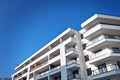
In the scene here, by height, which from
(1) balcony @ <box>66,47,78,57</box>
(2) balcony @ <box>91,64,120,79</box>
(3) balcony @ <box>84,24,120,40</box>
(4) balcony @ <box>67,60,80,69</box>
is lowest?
(2) balcony @ <box>91,64,120,79</box>

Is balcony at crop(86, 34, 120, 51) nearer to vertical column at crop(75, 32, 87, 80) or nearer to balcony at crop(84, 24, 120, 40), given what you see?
balcony at crop(84, 24, 120, 40)

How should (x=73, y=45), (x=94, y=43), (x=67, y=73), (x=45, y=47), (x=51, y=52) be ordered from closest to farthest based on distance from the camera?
(x=94, y=43) → (x=67, y=73) → (x=73, y=45) → (x=51, y=52) → (x=45, y=47)

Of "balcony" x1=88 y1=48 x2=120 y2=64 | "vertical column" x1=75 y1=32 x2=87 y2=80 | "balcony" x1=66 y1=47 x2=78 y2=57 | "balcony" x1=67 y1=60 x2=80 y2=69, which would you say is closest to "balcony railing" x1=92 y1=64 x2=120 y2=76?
"balcony" x1=88 y1=48 x2=120 y2=64

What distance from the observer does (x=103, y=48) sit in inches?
1000

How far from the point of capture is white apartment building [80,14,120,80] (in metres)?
22.6

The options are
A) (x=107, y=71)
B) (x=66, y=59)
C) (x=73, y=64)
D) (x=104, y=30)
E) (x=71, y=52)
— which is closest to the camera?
(x=107, y=71)

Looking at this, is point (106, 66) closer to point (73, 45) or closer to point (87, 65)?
point (87, 65)

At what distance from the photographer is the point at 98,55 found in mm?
24688

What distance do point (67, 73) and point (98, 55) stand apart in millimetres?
7713

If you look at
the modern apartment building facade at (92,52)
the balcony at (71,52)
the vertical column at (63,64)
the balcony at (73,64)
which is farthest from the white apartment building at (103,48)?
the vertical column at (63,64)

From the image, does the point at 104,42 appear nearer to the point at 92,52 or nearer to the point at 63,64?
the point at 92,52

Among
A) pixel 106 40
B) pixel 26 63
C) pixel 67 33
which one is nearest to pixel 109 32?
pixel 106 40

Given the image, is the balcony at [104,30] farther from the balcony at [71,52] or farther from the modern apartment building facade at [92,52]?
the balcony at [71,52]

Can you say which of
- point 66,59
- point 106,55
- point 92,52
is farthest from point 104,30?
point 66,59
